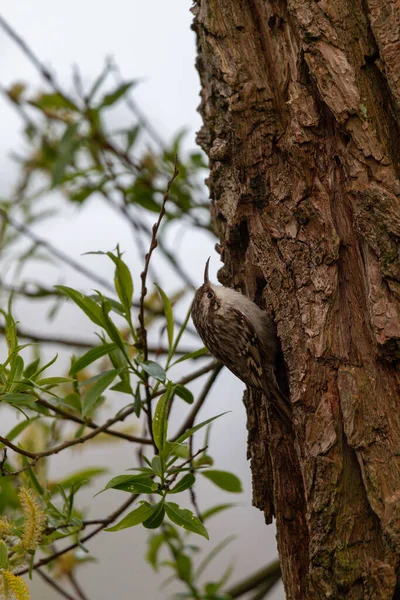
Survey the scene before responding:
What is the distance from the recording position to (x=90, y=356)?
1.80 metres

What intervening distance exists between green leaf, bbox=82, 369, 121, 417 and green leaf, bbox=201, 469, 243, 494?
527 mm

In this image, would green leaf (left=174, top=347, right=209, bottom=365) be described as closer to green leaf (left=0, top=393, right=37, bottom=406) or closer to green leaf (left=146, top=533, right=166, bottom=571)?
green leaf (left=0, top=393, right=37, bottom=406)

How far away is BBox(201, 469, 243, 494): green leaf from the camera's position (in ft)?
6.93

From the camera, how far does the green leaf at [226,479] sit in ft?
6.93

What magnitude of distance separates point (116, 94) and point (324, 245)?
120 cm

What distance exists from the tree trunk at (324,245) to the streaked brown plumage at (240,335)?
0.12 m

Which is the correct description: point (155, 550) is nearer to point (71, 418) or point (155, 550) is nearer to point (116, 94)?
point (71, 418)

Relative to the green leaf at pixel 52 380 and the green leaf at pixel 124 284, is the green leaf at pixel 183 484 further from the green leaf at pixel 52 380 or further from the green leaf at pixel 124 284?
the green leaf at pixel 124 284

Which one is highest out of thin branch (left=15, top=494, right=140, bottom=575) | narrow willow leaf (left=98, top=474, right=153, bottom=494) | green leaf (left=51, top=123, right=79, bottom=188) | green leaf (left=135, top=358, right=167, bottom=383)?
green leaf (left=51, top=123, right=79, bottom=188)

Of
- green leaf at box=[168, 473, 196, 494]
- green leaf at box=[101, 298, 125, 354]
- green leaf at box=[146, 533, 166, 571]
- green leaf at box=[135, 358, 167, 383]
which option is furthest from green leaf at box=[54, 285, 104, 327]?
green leaf at box=[146, 533, 166, 571]

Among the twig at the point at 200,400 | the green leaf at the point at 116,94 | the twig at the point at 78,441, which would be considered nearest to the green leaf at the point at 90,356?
the twig at the point at 78,441

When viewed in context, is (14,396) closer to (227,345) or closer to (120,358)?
(120,358)

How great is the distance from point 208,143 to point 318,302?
691 mm

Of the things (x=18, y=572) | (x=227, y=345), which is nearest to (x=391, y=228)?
(x=227, y=345)
